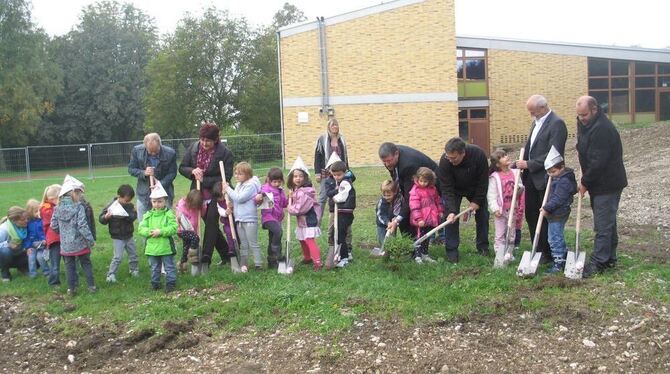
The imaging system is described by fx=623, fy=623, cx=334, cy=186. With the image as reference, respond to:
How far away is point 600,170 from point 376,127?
22990mm

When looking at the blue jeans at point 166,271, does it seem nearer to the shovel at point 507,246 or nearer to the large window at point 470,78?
the shovel at point 507,246

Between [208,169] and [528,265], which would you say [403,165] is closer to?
[528,265]

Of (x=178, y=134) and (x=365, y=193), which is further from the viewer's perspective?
(x=178, y=134)

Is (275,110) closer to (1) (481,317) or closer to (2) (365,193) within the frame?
(2) (365,193)

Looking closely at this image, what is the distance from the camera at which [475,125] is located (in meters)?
34.1

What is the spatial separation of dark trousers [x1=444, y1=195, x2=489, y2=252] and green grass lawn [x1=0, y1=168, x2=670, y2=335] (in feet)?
0.71

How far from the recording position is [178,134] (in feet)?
154

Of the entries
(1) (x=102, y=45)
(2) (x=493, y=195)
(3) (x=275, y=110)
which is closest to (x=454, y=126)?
(3) (x=275, y=110)

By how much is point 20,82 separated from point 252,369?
143 feet

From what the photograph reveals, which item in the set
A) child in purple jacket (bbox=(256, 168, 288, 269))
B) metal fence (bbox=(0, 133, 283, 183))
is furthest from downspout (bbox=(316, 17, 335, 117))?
child in purple jacket (bbox=(256, 168, 288, 269))

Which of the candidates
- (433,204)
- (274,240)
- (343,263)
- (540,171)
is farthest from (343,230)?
(540,171)

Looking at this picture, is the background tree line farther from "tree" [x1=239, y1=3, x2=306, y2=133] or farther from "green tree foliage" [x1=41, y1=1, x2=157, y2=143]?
"green tree foliage" [x1=41, y1=1, x2=157, y2=143]

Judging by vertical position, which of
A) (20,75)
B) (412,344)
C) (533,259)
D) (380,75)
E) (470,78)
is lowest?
(412,344)

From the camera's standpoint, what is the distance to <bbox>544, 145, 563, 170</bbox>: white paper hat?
276 inches
